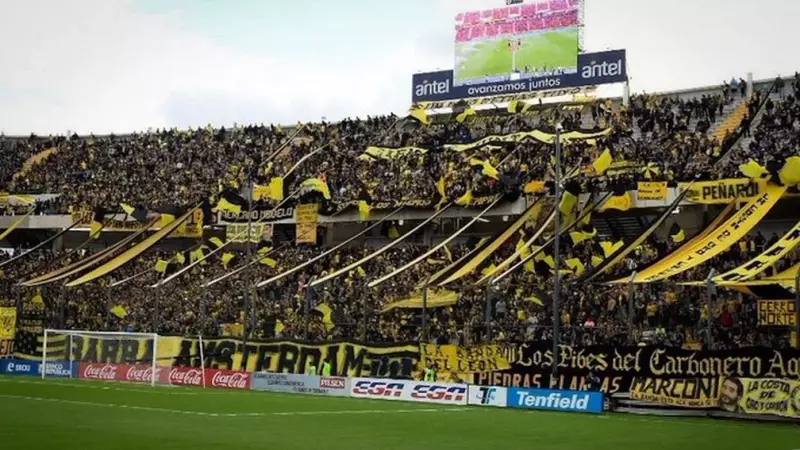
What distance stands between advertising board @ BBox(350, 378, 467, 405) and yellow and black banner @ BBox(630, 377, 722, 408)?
18.6ft

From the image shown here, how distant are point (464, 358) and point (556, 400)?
5.09 m

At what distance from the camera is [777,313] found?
1213 inches

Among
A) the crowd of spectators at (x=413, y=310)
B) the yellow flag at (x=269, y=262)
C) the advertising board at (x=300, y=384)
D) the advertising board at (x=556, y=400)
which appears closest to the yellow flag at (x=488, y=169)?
the crowd of spectators at (x=413, y=310)

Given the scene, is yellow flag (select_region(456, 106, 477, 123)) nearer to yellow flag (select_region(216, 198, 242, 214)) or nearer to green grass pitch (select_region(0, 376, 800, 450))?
yellow flag (select_region(216, 198, 242, 214))

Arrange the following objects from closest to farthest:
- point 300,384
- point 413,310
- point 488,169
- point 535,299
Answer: point 535,299
point 300,384
point 413,310
point 488,169

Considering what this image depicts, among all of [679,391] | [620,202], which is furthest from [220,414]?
[620,202]

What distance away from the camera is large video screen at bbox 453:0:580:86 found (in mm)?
58656

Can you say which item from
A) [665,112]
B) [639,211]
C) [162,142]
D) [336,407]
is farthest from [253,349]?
[162,142]

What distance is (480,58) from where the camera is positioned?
6112cm

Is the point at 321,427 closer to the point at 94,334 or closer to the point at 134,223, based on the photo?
the point at 94,334

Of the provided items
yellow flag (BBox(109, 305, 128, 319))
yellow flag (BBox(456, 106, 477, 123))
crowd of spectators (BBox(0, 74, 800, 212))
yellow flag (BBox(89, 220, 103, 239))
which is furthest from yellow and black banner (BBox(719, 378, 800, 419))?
yellow flag (BBox(89, 220, 103, 239))

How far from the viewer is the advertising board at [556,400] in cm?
3203

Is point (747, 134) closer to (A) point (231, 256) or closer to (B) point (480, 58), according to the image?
(B) point (480, 58)

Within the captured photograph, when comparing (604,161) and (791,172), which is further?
(604,161)
